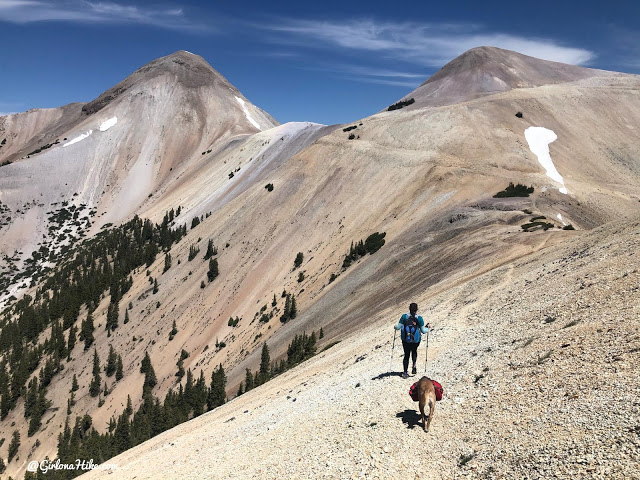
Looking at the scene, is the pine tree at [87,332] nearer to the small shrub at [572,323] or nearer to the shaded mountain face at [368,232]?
the shaded mountain face at [368,232]

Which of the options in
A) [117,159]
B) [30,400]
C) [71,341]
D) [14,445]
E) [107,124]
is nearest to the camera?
[14,445]

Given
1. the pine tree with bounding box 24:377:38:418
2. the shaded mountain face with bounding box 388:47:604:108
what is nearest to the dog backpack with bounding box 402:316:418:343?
the pine tree with bounding box 24:377:38:418

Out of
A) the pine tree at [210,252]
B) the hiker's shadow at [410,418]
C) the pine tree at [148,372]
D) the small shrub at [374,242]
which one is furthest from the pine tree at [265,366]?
the pine tree at [210,252]

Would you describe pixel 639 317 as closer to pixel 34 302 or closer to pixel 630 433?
pixel 630 433

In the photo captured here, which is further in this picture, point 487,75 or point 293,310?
point 487,75

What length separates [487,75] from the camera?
107 metres

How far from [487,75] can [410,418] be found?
361 feet

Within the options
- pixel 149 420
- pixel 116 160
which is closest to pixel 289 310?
pixel 149 420

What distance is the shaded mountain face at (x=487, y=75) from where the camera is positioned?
101 metres

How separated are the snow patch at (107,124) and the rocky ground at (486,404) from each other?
189m

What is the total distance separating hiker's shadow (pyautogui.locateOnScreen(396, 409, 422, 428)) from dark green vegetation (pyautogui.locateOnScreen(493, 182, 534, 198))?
40.8 m

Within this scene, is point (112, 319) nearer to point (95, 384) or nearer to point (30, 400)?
point (95, 384)

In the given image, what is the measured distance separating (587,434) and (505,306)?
10.8m

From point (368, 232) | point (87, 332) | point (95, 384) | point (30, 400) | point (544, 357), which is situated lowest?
point (544, 357)
